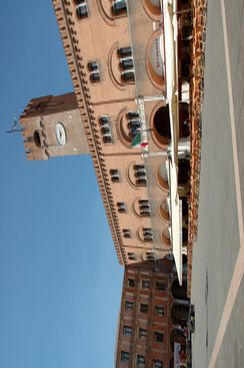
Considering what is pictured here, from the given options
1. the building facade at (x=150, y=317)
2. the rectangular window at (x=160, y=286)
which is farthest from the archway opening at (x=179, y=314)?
the rectangular window at (x=160, y=286)

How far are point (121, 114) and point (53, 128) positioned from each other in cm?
A: 773

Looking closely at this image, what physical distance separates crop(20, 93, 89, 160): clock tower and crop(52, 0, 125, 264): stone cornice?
63.8 inches

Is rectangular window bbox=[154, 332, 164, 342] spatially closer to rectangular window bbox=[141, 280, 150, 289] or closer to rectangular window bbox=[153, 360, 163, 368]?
rectangular window bbox=[153, 360, 163, 368]

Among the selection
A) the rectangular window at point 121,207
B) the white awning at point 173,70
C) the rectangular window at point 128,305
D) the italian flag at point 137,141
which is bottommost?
the rectangular window at point 128,305

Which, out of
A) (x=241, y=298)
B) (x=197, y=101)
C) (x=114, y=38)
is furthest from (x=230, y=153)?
Answer: (x=114, y=38)

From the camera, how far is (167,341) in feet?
124

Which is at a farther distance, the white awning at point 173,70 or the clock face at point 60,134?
the clock face at point 60,134

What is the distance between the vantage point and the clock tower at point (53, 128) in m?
32.6

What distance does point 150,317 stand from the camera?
1555 inches

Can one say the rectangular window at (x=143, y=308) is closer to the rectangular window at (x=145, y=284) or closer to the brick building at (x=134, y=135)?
the brick building at (x=134, y=135)

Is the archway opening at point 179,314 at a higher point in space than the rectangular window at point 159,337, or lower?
higher

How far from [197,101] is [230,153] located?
6.55 m

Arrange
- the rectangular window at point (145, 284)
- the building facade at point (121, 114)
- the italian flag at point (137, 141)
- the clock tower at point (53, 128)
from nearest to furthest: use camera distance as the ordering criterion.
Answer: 1. the building facade at point (121, 114)
2. the italian flag at point (137, 141)
3. the clock tower at point (53, 128)
4. the rectangular window at point (145, 284)

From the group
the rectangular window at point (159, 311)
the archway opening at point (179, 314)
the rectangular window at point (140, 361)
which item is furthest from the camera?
the rectangular window at point (159, 311)
